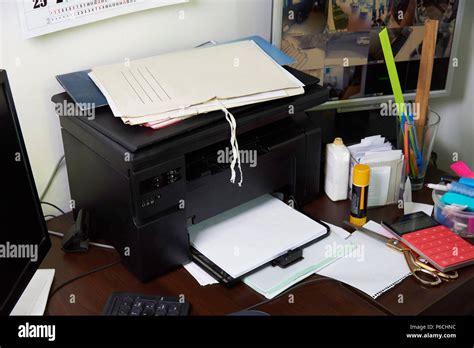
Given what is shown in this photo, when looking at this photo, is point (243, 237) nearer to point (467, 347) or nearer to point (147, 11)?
point (147, 11)

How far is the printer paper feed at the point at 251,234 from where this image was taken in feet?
3.73

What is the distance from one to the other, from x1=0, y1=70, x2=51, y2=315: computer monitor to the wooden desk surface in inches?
5.4

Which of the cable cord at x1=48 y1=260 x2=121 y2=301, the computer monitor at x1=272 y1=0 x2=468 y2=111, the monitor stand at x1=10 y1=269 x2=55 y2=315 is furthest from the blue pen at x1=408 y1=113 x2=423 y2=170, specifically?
the monitor stand at x1=10 y1=269 x2=55 y2=315

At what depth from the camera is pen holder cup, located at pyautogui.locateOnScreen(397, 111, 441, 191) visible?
4.57 feet

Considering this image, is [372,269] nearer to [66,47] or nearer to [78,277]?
[78,277]

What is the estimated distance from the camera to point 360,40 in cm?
144

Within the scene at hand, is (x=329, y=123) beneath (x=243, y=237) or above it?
above

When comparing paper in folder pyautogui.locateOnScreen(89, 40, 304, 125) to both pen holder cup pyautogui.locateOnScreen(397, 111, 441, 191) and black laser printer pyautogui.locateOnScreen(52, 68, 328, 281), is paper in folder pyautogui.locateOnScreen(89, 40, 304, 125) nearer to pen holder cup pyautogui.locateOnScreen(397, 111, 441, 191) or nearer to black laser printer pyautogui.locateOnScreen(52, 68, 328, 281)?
black laser printer pyautogui.locateOnScreen(52, 68, 328, 281)

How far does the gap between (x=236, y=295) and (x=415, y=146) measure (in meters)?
0.62

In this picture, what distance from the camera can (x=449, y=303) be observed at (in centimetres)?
111

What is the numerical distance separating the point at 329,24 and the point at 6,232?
90 cm

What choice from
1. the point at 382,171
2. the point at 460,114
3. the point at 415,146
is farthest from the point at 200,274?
the point at 460,114

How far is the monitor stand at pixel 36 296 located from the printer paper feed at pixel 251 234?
0.29 metres

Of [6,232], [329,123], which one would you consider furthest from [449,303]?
[6,232]
